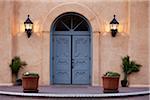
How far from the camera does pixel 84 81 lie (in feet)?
69.7

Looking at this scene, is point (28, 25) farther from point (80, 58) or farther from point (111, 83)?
point (111, 83)

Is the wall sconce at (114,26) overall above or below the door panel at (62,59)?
above

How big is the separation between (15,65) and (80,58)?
3.39m

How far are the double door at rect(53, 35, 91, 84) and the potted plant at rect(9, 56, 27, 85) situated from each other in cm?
186

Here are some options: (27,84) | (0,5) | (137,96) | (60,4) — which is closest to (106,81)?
(137,96)

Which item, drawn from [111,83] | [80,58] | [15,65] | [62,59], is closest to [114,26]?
[80,58]

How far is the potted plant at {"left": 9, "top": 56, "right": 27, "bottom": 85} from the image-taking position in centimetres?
2030

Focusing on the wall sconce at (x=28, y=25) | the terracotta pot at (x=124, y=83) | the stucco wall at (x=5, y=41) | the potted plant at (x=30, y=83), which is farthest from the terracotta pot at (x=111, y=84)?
the stucco wall at (x=5, y=41)

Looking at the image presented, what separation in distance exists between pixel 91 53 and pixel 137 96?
210 inches

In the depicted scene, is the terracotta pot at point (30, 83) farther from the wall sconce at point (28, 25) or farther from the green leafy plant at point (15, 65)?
the wall sconce at point (28, 25)

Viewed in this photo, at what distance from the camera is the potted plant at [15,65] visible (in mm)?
20297

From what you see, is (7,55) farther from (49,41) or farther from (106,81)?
(106,81)

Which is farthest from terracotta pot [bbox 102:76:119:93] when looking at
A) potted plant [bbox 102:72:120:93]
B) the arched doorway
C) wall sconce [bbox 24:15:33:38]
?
wall sconce [bbox 24:15:33:38]

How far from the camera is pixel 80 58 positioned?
69.8 ft
